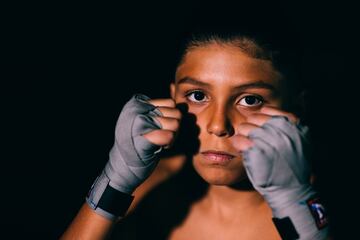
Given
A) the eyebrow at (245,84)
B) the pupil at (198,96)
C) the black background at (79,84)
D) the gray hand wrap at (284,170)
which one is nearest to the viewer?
the gray hand wrap at (284,170)

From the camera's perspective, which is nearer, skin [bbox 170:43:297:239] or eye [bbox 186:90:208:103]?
skin [bbox 170:43:297:239]

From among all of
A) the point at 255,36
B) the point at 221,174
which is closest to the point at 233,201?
the point at 221,174

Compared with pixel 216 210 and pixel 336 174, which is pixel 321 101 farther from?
pixel 216 210

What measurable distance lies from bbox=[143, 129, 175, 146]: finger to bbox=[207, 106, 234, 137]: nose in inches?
4.6

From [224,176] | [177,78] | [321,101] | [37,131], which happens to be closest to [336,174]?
[321,101]

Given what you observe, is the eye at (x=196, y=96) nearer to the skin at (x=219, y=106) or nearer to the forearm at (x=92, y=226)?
the skin at (x=219, y=106)

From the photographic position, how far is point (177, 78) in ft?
3.87

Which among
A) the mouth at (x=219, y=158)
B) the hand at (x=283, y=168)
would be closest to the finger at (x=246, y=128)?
the hand at (x=283, y=168)

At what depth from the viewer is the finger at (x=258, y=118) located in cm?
99

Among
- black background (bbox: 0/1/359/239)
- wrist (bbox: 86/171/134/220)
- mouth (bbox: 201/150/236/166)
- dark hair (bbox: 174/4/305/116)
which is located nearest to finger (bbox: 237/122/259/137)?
mouth (bbox: 201/150/236/166)

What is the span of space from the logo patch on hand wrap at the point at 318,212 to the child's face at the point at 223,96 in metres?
0.23

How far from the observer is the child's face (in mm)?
1028

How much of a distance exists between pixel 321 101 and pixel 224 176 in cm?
121

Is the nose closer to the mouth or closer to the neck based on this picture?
the mouth
